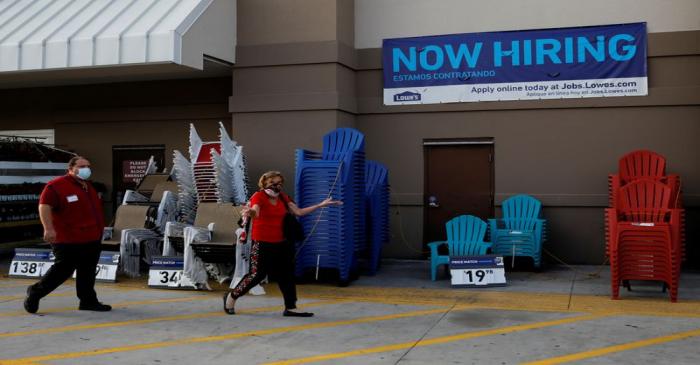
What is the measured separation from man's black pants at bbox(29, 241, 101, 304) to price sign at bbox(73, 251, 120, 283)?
6.67 feet

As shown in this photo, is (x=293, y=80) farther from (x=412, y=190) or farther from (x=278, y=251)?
(x=278, y=251)

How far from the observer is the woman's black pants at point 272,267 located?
792cm

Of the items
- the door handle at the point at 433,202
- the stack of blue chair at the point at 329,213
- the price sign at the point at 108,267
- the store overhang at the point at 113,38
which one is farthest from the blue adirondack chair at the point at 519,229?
the price sign at the point at 108,267

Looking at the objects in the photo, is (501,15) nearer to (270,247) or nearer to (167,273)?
(270,247)

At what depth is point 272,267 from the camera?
793 centimetres

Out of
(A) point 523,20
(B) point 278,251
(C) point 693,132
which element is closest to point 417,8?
(A) point 523,20

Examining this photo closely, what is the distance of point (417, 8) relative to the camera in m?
12.9

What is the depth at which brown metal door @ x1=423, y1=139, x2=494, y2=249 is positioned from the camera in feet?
41.0

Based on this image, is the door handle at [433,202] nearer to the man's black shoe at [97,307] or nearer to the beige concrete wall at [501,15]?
the beige concrete wall at [501,15]

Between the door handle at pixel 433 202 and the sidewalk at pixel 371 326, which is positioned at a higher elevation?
the door handle at pixel 433 202

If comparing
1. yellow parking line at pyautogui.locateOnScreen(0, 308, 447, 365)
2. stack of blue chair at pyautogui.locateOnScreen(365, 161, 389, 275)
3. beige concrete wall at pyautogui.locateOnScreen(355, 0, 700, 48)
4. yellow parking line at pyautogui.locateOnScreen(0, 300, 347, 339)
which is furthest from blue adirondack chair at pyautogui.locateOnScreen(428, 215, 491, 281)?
beige concrete wall at pyautogui.locateOnScreen(355, 0, 700, 48)

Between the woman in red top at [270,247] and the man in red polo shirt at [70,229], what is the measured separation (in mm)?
1766

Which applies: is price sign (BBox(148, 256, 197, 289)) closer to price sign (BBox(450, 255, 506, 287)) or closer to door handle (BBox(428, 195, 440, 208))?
price sign (BBox(450, 255, 506, 287))

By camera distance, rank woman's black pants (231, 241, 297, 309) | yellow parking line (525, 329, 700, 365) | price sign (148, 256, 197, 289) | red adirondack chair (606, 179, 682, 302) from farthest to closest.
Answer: price sign (148, 256, 197, 289) < red adirondack chair (606, 179, 682, 302) < woman's black pants (231, 241, 297, 309) < yellow parking line (525, 329, 700, 365)
